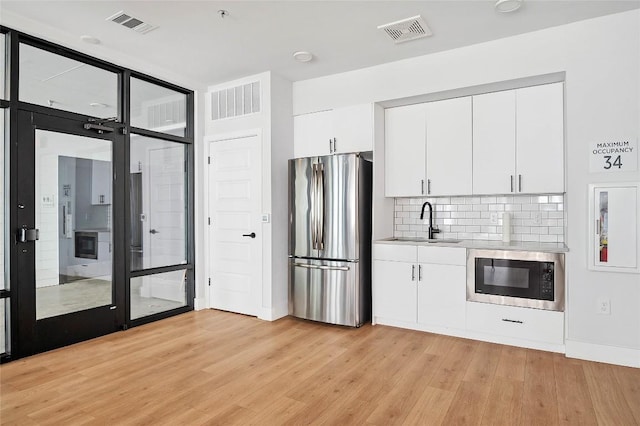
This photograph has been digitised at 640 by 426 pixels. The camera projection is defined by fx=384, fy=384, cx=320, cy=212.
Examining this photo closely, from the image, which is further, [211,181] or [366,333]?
[211,181]

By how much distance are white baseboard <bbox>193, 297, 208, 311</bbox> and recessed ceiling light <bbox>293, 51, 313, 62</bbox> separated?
3186 millimetres

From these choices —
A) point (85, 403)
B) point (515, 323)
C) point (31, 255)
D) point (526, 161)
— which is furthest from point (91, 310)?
point (526, 161)

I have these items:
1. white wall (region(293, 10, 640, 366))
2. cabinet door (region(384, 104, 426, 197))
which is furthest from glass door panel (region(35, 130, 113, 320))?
white wall (region(293, 10, 640, 366))

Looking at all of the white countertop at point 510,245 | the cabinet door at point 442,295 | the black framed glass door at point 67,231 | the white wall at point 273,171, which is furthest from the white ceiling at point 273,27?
the cabinet door at point 442,295

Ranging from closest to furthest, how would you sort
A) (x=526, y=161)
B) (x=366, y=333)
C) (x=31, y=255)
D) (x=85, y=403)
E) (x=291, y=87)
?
1. (x=85, y=403)
2. (x=31, y=255)
3. (x=526, y=161)
4. (x=366, y=333)
5. (x=291, y=87)

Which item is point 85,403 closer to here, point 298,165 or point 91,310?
point 91,310

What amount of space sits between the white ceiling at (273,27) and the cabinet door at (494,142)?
617 millimetres

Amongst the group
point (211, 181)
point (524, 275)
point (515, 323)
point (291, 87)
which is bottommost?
point (515, 323)

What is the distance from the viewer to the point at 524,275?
353 centimetres

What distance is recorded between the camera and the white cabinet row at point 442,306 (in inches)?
137

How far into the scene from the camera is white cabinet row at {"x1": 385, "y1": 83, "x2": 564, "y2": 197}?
3637 millimetres

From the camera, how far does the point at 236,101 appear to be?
4.82 m

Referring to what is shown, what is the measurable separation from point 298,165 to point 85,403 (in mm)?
2971

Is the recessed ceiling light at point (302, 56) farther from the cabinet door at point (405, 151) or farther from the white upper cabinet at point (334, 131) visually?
the cabinet door at point (405, 151)
